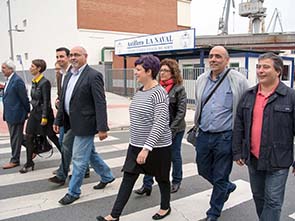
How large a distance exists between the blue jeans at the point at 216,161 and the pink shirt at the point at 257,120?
0.46 m

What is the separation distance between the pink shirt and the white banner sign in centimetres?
1396

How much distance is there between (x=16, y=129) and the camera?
19.7 ft

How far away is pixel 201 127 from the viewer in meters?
3.88

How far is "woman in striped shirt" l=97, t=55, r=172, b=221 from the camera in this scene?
3.45m

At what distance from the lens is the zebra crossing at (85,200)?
412 cm

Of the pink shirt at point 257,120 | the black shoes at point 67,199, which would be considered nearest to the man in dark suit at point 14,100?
the black shoes at point 67,199

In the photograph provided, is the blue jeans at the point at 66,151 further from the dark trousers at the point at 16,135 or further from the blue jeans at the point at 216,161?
the blue jeans at the point at 216,161

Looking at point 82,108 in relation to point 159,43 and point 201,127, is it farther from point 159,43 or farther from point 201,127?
point 159,43

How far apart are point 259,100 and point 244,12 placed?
47.2 m

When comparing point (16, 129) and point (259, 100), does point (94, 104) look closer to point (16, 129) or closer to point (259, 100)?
point (259, 100)

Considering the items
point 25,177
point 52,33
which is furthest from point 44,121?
point 52,33

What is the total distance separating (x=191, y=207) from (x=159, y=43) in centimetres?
1531

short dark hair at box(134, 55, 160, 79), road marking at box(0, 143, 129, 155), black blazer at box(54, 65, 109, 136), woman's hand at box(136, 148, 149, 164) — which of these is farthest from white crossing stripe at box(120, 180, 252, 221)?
road marking at box(0, 143, 129, 155)

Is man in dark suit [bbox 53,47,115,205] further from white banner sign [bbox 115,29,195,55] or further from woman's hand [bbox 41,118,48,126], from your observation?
white banner sign [bbox 115,29,195,55]
